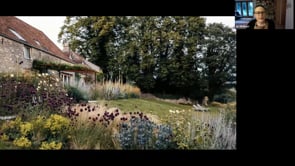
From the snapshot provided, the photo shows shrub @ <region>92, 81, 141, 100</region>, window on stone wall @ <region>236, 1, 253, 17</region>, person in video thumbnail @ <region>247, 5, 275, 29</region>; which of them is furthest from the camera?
shrub @ <region>92, 81, 141, 100</region>

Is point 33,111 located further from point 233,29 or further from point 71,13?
point 233,29

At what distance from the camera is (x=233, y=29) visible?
4.48 metres

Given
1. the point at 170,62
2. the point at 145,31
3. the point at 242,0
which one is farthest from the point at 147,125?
the point at 242,0

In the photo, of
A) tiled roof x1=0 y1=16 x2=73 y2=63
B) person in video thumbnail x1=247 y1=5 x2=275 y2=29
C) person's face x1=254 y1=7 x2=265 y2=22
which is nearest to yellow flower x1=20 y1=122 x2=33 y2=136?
tiled roof x1=0 y1=16 x2=73 y2=63

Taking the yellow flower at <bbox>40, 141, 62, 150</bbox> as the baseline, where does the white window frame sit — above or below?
above

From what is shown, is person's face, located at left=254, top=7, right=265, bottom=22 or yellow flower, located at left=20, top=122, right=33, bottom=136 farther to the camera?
yellow flower, located at left=20, top=122, right=33, bottom=136

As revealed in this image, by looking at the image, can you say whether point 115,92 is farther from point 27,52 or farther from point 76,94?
point 27,52

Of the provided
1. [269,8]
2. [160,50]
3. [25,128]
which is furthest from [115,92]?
[269,8]

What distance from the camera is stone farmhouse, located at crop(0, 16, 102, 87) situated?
14.6 ft

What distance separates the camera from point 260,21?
3979 millimetres

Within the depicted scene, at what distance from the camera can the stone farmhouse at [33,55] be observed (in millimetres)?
4461

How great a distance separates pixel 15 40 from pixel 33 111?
860 millimetres

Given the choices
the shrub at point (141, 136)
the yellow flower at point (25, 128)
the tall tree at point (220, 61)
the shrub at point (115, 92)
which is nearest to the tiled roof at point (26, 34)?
the shrub at point (115, 92)

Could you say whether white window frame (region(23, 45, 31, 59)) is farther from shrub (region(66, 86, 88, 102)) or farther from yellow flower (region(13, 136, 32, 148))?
yellow flower (region(13, 136, 32, 148))
